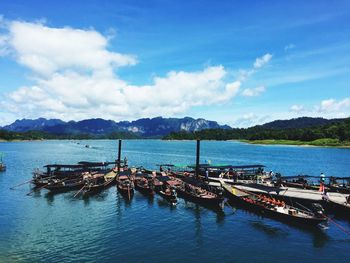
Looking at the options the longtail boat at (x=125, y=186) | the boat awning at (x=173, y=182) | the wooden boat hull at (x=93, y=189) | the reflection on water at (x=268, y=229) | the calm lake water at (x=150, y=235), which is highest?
the boat awning at (x=173, y=182)

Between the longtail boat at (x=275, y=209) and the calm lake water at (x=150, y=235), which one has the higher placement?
the longtail boat at (x=275, y=209)

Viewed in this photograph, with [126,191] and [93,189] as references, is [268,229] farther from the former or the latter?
[93,189]

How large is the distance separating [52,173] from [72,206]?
27632mm

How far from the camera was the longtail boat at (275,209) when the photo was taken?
40.2 m

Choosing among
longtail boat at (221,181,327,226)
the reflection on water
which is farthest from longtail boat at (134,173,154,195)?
the reflection on water

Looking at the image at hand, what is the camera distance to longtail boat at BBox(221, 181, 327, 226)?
4019cm

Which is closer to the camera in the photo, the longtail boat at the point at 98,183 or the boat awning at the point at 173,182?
the longtail boat at the point at 98,183

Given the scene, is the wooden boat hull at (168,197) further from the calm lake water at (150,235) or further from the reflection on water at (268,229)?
the reflection on water at (268,229)

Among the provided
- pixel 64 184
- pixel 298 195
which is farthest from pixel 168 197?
pixel 64 184

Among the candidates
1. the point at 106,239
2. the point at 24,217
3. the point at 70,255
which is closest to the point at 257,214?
the point at 106,239

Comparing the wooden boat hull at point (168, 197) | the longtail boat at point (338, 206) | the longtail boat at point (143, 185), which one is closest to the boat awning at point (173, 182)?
the wooden boat hull at point (168, 197)

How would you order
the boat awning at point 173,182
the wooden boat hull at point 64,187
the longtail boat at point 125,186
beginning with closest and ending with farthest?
the longtail boat at point 125,186 → the boat awning at point 173,182 → the wooden boat hull at point 64,187

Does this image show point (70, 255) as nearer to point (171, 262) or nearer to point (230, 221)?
point (171, 262)

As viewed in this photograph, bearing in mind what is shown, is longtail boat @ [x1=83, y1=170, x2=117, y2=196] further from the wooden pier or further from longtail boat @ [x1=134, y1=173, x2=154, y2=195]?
the wooden pier
